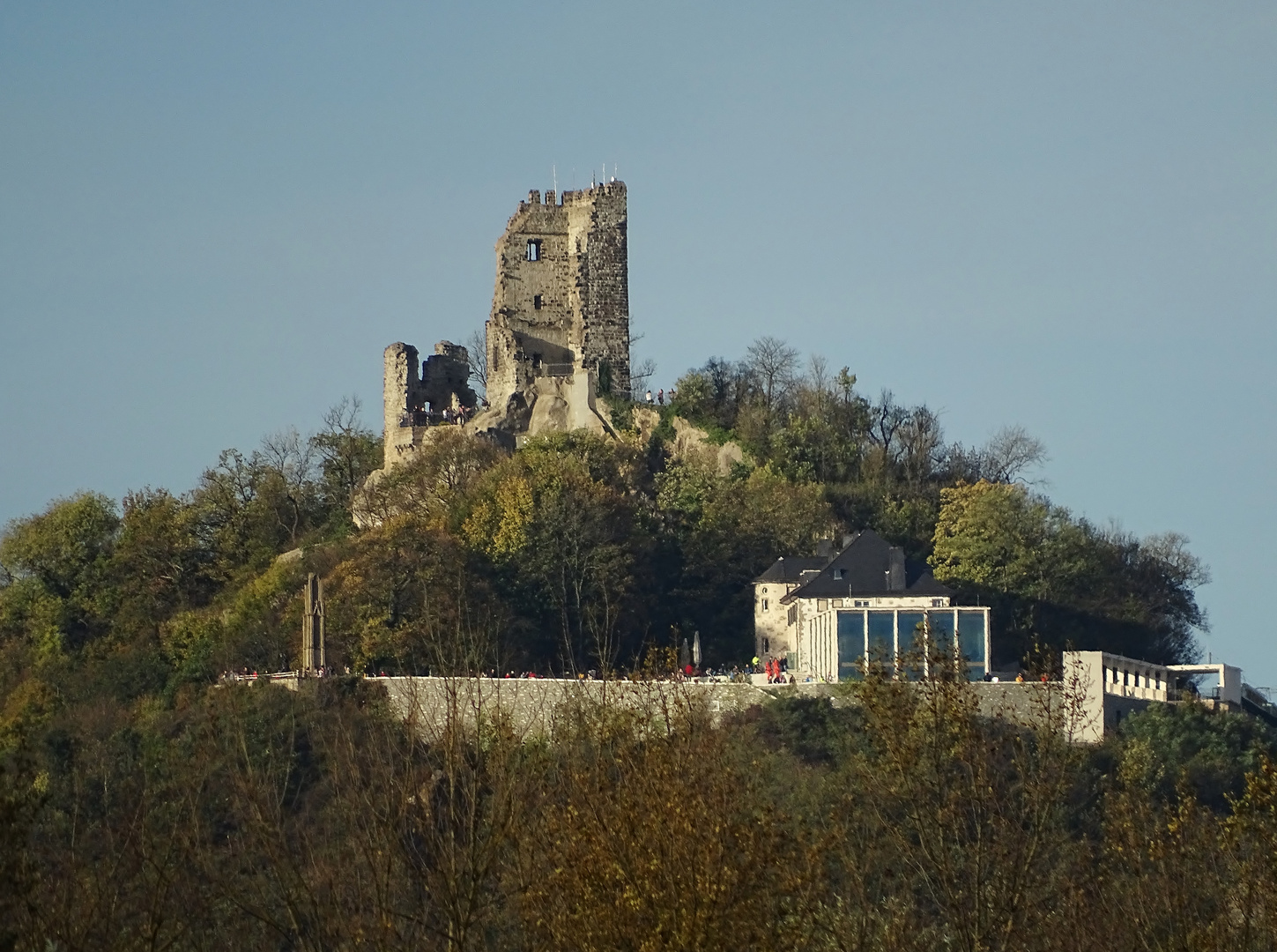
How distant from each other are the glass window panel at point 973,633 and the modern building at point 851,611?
0.7 inches

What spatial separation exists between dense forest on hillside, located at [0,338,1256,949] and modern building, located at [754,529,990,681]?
1.11m

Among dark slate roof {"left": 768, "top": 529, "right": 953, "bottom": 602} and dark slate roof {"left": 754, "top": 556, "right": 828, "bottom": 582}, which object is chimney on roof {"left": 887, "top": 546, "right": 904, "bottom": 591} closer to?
dark slate roof {"left": 768, "top": 529, "right": 953, "bottom": 602}

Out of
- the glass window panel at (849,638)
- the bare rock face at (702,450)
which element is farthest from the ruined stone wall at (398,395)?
the glass window panel at (849,638)

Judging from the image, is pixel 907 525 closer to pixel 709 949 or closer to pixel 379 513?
pixel 379 513

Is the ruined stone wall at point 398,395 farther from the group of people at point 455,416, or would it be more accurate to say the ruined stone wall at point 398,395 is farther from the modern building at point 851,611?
the modern building at point 851,611

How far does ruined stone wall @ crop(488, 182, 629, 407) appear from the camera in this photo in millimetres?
70438

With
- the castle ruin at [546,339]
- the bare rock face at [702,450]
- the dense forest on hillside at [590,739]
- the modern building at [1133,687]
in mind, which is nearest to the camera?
the dense forest on hillside at [590,739]

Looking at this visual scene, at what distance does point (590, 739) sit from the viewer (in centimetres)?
3678

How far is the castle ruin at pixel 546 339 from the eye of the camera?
69625 millimetres

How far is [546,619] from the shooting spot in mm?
60719

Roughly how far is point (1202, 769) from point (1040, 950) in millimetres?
22188

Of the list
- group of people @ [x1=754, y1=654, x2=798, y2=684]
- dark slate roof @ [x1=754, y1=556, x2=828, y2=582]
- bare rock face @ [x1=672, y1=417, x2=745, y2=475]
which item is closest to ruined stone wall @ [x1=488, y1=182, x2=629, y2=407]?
bare rock face @ [x1=672, y1=417, x2=745, y2=475]

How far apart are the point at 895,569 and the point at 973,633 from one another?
2.56 meters

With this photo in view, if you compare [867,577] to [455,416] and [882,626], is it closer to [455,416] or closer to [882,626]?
[882,626]
